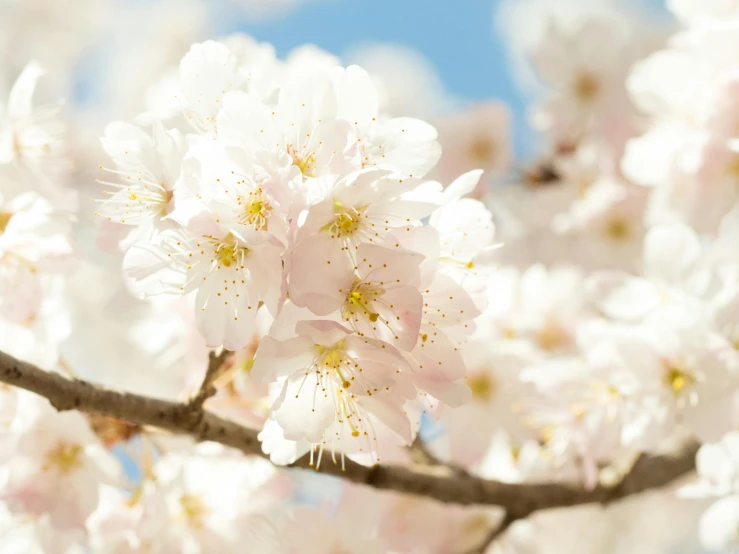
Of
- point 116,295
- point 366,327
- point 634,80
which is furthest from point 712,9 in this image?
point 116,295

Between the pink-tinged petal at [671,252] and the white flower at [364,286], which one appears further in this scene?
the pink-tinged petal at [671,252]

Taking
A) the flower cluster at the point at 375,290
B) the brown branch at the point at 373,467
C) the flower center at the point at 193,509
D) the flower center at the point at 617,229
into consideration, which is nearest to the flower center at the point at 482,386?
the flower cluster at the point at 375,290

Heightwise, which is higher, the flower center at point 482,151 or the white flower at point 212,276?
the white flower at point 212,276

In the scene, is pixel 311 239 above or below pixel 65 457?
above

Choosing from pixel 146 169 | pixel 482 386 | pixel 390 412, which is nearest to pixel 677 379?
pixel 482 386

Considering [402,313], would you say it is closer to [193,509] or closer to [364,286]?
[364,286]

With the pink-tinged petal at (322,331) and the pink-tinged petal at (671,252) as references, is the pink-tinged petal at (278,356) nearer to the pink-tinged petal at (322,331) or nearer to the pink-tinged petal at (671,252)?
the pink-tinged petal at (322,331)

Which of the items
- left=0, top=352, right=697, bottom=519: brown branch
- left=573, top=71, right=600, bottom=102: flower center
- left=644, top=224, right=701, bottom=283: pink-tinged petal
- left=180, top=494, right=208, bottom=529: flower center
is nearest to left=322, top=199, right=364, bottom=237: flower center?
left=0, top=352, right=697, bottom=519: brown branch
